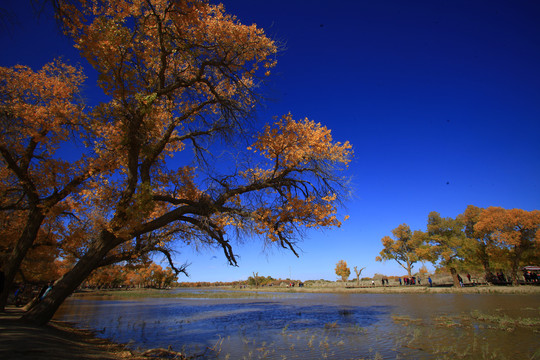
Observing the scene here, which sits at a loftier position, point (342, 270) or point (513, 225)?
point (513, 225)

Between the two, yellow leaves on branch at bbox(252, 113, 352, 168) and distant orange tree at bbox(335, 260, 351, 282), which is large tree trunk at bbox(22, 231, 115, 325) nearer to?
yellow leaves on branch at bbox(252, 113, 352, 168)

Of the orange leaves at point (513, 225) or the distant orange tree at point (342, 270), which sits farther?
the distant orange tree at point (342, 270)

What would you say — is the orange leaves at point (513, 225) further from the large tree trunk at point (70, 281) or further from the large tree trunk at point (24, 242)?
the large tree trunk at point (24, 242)

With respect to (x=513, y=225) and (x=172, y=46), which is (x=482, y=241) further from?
(x=172, y=46)

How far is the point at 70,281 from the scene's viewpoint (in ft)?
24.9

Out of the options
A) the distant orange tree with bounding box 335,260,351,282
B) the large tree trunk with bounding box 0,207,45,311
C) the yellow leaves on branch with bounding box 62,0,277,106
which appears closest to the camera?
the yellow leaves on branch with bounding box 62,0,277,106

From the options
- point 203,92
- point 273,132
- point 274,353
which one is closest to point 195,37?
point 203,92

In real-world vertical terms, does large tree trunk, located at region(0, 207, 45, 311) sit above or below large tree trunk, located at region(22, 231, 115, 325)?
above

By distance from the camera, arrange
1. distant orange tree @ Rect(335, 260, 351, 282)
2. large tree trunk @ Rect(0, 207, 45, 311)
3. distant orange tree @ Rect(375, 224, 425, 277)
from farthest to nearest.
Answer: distant orange tree @ Rect(335, 260, 351, 282) < distant orange tree @ Rect(375, 224, 425, 277) < large tree trunk @ Rect(0, 207, 45, 311)

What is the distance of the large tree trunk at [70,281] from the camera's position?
7.57 metres

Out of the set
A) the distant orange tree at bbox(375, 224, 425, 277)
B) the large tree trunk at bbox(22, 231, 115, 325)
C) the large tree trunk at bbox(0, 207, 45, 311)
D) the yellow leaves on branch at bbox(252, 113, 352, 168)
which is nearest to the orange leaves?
the distant orange tree at bbox(375, 224, 425, 277)

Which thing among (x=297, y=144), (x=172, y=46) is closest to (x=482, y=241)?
(x=297, y=144)

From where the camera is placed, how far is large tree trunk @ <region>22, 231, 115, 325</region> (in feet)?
24.8

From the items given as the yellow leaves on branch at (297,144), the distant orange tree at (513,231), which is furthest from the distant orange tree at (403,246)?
the yellow leaves on branch at (297,144)
